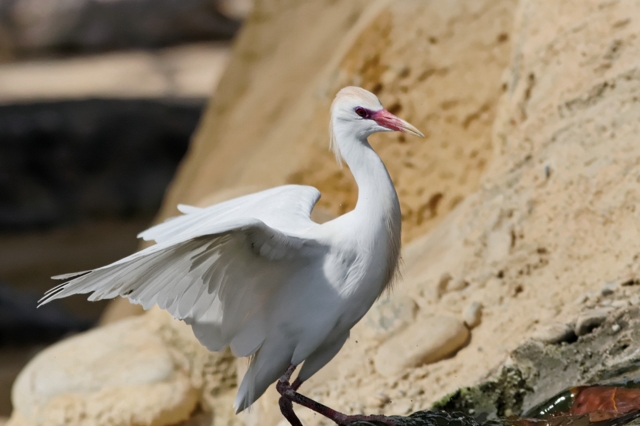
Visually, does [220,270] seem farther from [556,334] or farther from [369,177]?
[556,334]

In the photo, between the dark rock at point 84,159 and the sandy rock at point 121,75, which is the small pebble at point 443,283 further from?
the sandy rock at point 121,75

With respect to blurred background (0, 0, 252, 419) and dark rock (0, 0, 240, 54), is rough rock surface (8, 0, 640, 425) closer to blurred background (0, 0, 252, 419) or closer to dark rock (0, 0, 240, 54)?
blurred background (0, 0, 252, 419)

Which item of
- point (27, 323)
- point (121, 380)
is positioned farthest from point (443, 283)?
point (27, 323)

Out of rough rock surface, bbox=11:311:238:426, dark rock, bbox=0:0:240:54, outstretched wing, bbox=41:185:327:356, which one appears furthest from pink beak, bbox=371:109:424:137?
dark rock, bbox=0:0:240:54

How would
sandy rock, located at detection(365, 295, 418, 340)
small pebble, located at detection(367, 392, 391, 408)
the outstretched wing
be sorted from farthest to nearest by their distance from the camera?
sandy rock, located at detection(365, 295, 418, 340), small pebble, located at detection(367, 392, 391, 408), the outstretched wing

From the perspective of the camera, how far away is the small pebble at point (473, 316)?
4254mm

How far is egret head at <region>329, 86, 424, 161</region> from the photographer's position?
3.31 meters

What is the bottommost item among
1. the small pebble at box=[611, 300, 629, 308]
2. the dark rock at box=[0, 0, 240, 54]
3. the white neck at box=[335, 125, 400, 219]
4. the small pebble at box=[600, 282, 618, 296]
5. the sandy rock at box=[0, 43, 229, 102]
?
the small pebble at box=[611, 300, 629, 308]

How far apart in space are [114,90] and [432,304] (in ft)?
53.0

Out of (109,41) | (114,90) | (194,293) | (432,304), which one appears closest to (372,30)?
(432,304)

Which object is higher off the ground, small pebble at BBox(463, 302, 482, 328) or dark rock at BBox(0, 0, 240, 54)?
dark rock at BBox(0, 0, 240, 54)

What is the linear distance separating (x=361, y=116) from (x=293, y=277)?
2.40 feet

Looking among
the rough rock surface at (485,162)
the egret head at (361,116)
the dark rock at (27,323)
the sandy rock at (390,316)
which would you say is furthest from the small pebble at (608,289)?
the dark rock at (27,323)

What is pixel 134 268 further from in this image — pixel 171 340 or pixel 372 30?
pixel 372 30
